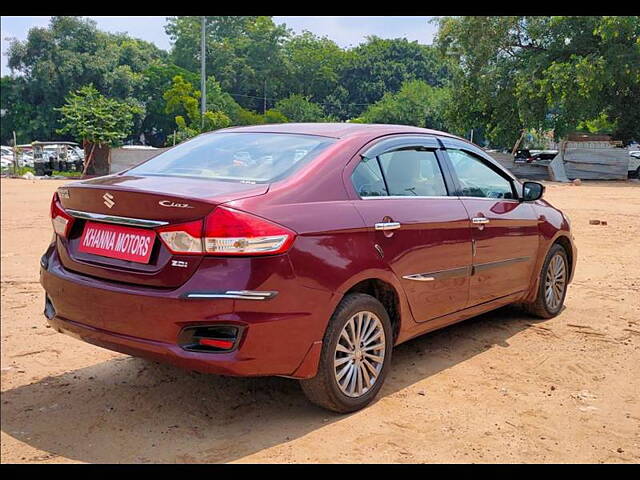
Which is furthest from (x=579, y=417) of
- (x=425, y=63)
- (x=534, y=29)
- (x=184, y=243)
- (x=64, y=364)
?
(x=425, y=63)

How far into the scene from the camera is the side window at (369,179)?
12.6ft

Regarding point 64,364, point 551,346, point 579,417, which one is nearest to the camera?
point 579,417

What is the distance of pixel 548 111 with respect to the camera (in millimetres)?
28438

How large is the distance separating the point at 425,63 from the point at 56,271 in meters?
69.5

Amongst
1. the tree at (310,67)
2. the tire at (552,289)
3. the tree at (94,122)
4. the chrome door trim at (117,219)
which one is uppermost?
the tree at (310,67)

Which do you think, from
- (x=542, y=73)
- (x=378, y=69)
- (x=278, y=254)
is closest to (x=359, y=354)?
(x=278, y=254)

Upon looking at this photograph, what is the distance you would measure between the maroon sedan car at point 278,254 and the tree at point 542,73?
2347 centimetres

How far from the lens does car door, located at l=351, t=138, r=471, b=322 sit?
386 cm

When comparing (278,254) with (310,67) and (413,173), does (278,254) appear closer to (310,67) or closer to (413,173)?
(413,173)

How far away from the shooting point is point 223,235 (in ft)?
10.2

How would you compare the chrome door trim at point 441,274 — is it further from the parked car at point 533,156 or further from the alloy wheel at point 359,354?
the parked car at point 533,156

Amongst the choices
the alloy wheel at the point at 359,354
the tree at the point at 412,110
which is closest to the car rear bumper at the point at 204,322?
the alloy wheel at the point at 359,354

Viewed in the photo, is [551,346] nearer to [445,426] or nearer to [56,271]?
[445,426]

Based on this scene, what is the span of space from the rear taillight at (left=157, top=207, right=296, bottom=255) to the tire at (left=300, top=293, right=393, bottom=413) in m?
0.64
